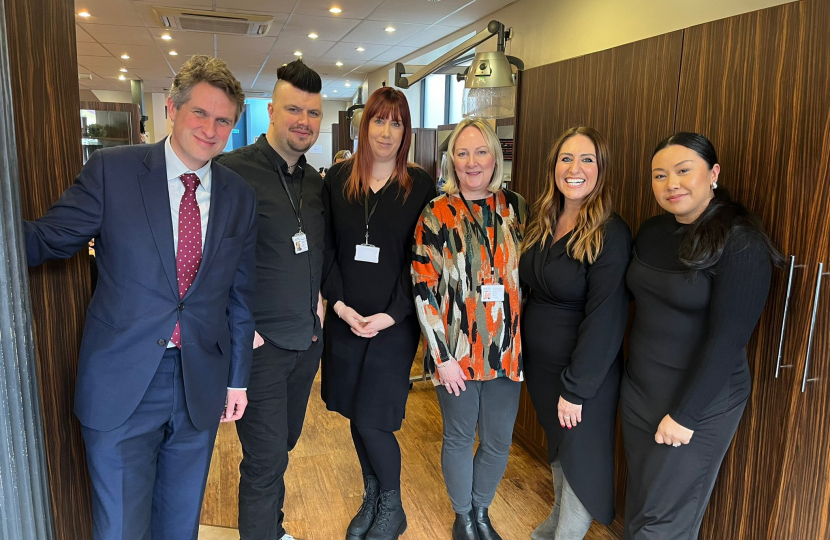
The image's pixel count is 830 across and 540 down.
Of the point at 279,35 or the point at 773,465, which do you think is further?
the point at 279,35

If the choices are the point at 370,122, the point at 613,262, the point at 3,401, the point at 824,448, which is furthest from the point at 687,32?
the point at 3,401

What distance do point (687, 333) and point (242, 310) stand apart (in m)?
1.36

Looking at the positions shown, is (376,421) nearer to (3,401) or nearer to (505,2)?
(3,401)

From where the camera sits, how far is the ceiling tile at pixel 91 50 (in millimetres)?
7707

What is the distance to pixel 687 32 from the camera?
1.97m

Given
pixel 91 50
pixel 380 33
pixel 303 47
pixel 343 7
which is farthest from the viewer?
pixel 91 50

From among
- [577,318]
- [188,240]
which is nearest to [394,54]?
[577,318]

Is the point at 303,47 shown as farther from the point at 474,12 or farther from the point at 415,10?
the point at 474,12

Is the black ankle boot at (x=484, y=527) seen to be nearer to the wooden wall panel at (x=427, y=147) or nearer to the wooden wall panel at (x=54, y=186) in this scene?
the wooden wall panel at (x=54, y=186)

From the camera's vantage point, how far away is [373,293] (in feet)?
7.06

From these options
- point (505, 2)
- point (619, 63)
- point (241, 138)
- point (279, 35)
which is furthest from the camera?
point (241, 138)

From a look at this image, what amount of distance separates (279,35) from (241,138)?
1089 cm

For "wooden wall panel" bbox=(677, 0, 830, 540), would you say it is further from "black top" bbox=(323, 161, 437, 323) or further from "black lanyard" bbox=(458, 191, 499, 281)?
"black top" bbox=(323, 161, 437, 323)

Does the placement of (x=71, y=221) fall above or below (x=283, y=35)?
below
